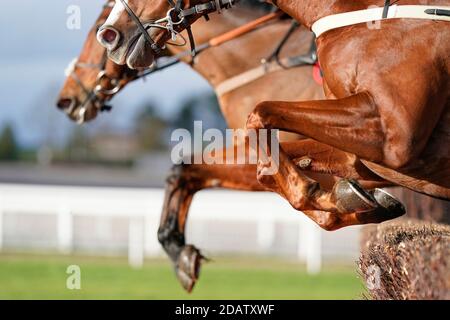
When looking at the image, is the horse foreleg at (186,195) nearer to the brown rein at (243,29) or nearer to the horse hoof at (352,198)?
the brown rein at (243,29)

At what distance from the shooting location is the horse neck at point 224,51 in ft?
20.4

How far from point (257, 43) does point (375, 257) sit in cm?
250

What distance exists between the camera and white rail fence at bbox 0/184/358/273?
37.8 feet

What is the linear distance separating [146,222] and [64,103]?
14.8 feet

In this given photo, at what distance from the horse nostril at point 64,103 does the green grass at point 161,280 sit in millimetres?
1634

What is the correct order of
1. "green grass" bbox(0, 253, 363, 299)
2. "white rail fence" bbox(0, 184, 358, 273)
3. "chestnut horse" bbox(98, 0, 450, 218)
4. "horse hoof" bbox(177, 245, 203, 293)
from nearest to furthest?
1. "chestnut horse" bbox(98, 0, 450, 218)
2. "horse hoof" bbox(177, 245, 203, 293)
3. "green grass" bbox(0, 253, 363, 299)
4. "white rail fence" bbox(0, 184, 358, 273)

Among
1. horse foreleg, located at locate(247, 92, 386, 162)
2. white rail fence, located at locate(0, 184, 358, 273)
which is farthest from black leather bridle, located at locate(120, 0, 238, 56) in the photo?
white rail fence, located at locate(0, 184, 358, 273)

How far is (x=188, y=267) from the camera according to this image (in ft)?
18.9

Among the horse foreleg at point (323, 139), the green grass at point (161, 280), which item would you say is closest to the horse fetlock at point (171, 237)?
the horse foreleg at point (323, 139)

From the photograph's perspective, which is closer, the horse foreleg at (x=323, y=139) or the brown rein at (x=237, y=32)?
the horse foreleg at (x=323, y=139)

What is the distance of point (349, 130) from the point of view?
4113 mm

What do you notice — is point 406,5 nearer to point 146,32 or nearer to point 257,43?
point 146,32

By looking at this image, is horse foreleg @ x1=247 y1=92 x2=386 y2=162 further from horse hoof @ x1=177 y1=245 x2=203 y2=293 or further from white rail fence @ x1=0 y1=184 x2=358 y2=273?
white rail fence @ x1=0 y1=184 x2=358 y2=273

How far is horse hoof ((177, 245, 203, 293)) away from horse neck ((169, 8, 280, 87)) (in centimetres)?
120
